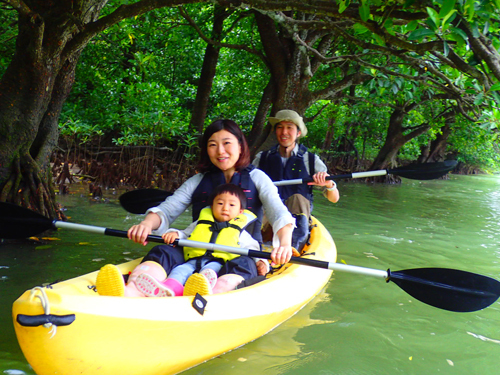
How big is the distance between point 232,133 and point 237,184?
35 cm

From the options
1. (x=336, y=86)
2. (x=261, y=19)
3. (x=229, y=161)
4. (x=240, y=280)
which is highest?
(x=261, y=19)

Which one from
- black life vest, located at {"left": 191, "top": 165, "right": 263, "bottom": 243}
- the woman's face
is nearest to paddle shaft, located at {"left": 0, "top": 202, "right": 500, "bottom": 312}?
black life vest, located at {"left": 191, "top": 165, "right": 263, "bottom": 243}

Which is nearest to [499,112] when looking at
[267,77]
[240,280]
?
[240,280]

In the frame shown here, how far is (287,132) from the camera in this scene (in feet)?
13.2

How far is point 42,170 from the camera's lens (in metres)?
4.09

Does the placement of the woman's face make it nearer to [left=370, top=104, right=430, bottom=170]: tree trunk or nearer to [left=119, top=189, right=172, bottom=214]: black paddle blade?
Answer: [left=119, top=189, right=172, bottom=214]: black paddle blade

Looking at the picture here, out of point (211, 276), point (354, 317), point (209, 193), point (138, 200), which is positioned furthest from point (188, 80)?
point (211, 276)

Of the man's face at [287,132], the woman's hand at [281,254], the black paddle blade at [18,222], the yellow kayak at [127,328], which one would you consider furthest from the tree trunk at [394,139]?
the black paddle blade at [18,222]

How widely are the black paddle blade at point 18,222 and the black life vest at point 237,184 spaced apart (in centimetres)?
105

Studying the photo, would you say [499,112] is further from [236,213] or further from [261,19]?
[261,19]

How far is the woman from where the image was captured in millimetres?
2422

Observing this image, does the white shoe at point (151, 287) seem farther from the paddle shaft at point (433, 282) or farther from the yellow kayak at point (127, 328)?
the paddle shaft at point (433, 282)

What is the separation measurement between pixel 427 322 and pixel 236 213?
1511mm

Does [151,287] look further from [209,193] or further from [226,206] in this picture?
[209,193]
